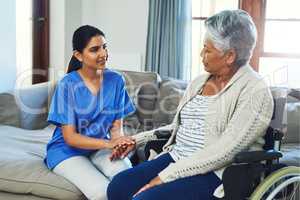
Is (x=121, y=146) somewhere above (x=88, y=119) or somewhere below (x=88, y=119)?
below

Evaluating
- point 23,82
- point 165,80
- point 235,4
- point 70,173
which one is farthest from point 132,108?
point 235,4

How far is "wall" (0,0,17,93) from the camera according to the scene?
3284 mm

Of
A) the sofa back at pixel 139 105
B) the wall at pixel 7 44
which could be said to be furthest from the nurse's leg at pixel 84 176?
the wall at pixel 7 44

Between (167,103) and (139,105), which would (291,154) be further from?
(139,105)

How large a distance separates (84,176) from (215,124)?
66cm

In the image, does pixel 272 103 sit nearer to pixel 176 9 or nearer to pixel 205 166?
pixel 205 166

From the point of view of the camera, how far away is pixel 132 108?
7.62 ft

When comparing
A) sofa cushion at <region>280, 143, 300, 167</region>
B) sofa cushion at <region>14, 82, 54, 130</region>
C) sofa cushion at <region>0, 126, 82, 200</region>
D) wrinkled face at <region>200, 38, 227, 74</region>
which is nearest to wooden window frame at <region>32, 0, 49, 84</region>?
sofa cushion at <region>14, 82, 54, 130</region>

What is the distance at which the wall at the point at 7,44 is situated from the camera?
3.28m

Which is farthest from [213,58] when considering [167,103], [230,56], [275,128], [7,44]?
[7,44]

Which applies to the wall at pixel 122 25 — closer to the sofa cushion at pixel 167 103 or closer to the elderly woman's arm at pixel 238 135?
the sofa cushion at pixel 167 103

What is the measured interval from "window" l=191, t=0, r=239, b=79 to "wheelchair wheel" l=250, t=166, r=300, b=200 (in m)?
2.40

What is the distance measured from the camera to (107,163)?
2.12m

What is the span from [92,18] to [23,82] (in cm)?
114
